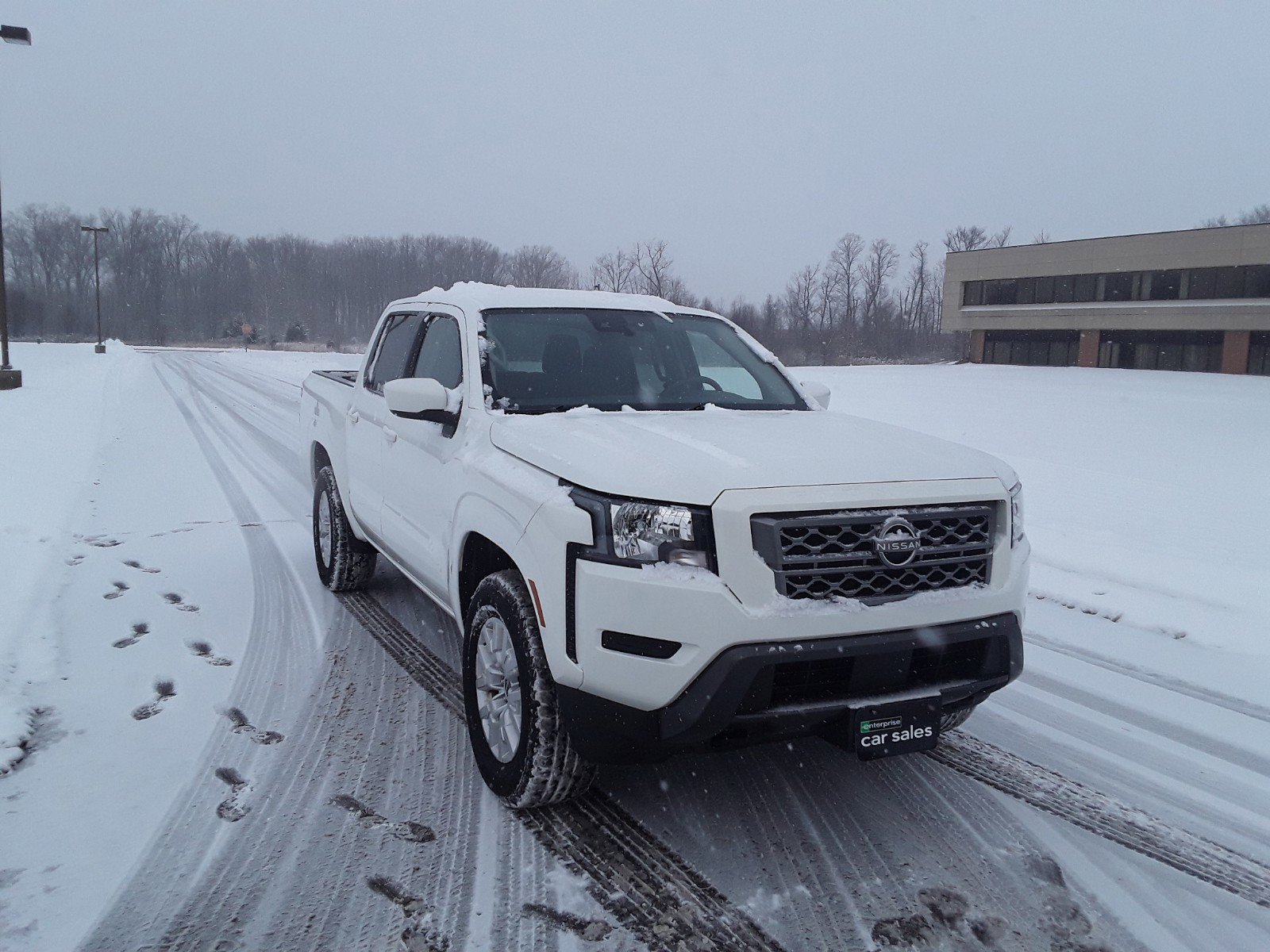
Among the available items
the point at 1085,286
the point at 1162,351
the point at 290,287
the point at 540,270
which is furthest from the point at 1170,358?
the point at 290,287

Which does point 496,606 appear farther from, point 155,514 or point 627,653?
point 155,514

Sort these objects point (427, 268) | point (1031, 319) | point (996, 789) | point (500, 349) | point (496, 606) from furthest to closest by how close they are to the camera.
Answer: point (427, 268) → point (1031, 319) → point (500, 349) → point (996, 789) → point (496, 606)

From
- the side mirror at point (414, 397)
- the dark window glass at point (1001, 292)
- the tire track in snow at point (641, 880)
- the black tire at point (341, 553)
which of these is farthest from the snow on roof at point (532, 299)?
the dark window glass at point (1001, 292)

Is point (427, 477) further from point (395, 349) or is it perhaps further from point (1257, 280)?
point (1257, 280)

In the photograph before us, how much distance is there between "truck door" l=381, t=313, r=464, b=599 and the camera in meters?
3.79

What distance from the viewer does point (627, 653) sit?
2.67 metres

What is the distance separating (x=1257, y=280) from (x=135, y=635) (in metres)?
54.5

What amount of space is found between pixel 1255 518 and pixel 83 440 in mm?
15038

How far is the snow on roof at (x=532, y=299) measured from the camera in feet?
14.5

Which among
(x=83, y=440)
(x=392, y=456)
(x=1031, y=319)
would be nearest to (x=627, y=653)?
(x=392, y=456)

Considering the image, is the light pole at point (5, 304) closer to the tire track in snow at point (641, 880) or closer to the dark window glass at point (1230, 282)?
the tire track in snow at point (641, 880)

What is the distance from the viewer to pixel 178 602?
5.57 metres

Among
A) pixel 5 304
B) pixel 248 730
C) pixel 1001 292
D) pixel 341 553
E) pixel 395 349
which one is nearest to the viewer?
pixel 248 730

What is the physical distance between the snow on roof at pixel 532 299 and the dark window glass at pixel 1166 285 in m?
53.2
